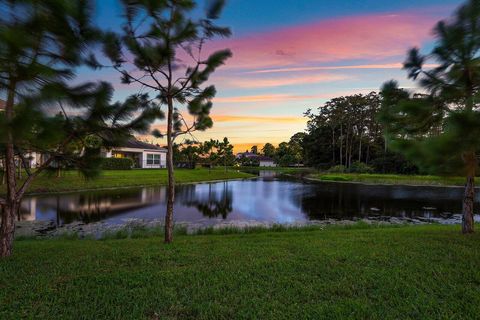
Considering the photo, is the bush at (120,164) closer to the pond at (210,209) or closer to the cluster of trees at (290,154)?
the pond at (210,209)

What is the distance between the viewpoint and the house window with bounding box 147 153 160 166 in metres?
42.6

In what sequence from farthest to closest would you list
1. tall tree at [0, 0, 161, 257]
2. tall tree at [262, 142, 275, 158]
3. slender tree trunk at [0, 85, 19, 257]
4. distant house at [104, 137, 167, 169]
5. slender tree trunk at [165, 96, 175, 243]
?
tall tree at [262, 142, 275, 158]
distant house at [104, 137, 167, 169]
slender tree trunk at [165, 96, 175, 243]
slender tree trunk at [0, 85, 19, 257]
tall tree at [0, 0, 161, 257]

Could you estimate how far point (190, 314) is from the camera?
117 inches

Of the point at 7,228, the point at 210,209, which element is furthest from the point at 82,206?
the point at 7,228

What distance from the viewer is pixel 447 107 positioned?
5168mm

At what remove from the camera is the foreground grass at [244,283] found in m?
3.00

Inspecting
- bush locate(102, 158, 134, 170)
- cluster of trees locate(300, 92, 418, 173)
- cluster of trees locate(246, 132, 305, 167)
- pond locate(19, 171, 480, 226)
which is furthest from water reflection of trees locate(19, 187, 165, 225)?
cluster of trees locate(246, 132, 305, 167)

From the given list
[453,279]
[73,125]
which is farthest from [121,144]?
[453,279]

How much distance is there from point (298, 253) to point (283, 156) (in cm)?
7840

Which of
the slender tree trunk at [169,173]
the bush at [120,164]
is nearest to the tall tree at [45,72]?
the slender tree trunk at [169,173]

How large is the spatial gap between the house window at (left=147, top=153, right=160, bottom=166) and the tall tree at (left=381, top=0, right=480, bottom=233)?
39922 millimetres

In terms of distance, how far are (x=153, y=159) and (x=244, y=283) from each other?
41843 millimetres

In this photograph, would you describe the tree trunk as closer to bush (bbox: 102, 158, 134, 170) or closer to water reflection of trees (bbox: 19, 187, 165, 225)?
water reflection of trees (bbox: 19, 187, 165, 225)

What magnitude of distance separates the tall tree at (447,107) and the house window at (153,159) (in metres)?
39.9
